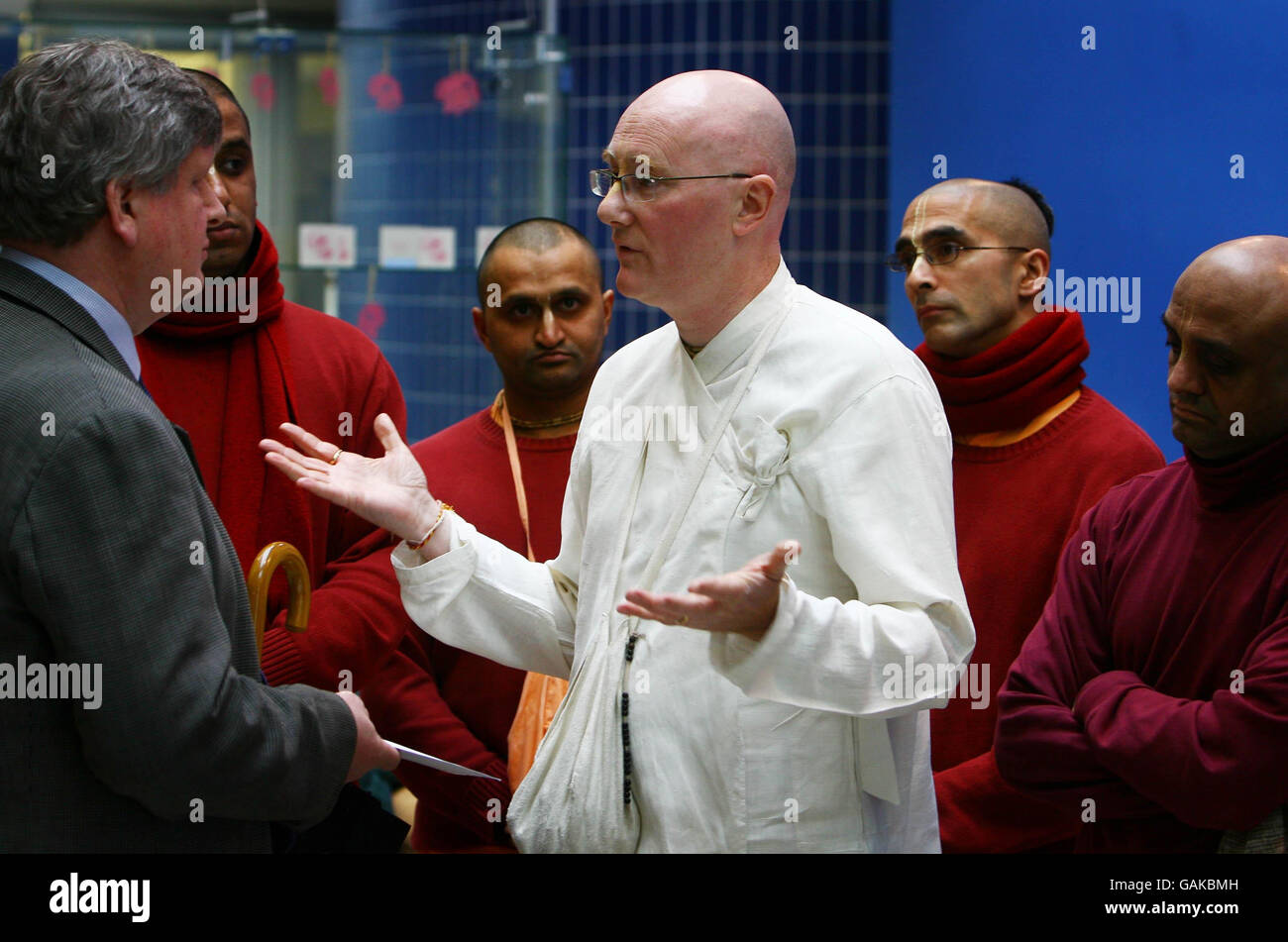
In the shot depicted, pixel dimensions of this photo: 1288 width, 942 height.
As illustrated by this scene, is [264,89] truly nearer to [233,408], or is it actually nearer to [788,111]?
[788,111]

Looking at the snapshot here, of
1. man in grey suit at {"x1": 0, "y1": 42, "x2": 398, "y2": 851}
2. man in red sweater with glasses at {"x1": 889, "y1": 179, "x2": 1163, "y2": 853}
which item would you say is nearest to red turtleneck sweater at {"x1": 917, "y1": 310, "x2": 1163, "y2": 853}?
man in red sweater with glasses at {"x1": 889, "y1": 179, "x2": 1163, "y2": 853}

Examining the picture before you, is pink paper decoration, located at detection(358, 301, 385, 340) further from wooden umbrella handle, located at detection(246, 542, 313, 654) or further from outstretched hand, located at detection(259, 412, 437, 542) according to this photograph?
outstretched hand, located at detection(259, 412, 437, 542)

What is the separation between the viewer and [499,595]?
6.96ft

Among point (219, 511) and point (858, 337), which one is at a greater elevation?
point (858, 337)

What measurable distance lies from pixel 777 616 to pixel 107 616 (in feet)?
2.51

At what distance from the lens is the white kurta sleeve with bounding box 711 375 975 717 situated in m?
1.74

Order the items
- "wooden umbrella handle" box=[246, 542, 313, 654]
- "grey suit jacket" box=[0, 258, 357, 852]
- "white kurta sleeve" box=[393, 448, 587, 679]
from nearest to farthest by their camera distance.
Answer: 1. "grey suit jacket" box=[0, 258, 357, 852]
2. "white kurta sleeve" box=[393, 448, 587, 679]
3. "wooden umbrella handle" box=[246, 542, 313, 654]

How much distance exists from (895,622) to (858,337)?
406mm

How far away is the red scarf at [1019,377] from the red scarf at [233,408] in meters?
1.29

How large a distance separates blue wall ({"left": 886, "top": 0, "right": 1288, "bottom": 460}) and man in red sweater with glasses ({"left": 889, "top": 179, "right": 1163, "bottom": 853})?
264mm

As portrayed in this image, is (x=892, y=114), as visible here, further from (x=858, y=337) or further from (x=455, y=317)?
(x=858, y=337)

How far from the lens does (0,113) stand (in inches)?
66.6

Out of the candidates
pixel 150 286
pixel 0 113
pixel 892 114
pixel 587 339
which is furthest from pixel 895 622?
pixel 892 114

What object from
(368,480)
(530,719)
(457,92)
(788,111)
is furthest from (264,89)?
(368,480)
